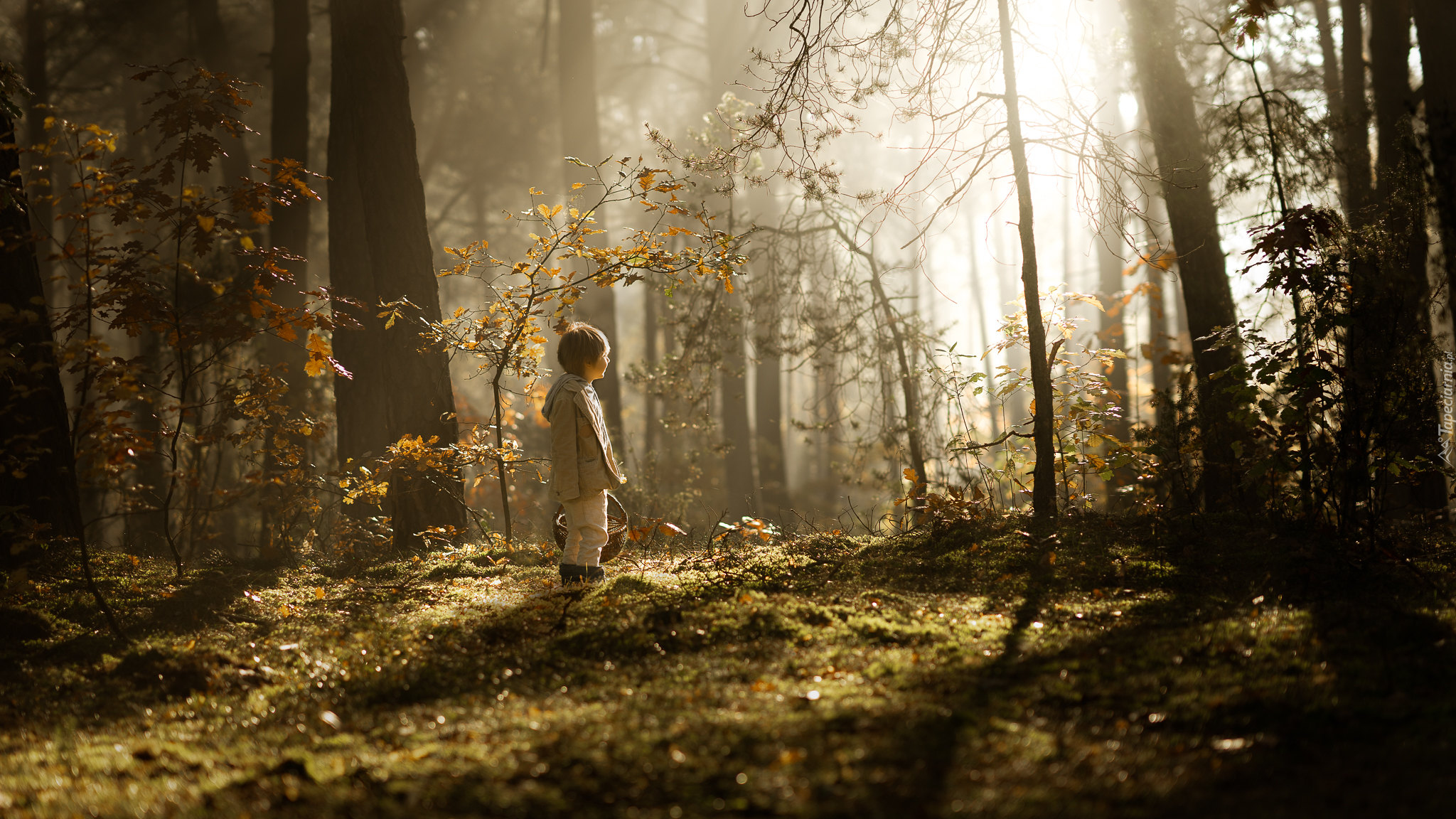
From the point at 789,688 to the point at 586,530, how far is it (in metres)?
2.64

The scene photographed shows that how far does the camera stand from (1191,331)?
24.6ft

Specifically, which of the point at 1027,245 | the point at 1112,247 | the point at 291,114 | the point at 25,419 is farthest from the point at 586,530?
the point at 1112,247

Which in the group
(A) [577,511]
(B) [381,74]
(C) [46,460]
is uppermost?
(B) [381,74]

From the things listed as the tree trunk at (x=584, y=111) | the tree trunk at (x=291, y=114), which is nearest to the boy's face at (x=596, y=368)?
the tree trunk at (x=584, y=111)

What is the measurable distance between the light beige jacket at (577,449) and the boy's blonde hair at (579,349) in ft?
0.41

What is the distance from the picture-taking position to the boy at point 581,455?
554 centimetres

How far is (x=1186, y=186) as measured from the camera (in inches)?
266

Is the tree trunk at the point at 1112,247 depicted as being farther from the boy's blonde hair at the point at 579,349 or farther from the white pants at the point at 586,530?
the white pants at the point at 586,530

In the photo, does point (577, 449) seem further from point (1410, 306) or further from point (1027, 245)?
point (1410, 306)

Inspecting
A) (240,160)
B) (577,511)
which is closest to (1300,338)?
(577,511)

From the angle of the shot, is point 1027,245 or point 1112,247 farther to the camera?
point 1112,247

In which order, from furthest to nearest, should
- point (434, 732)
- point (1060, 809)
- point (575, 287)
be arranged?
point (575, 287)
point (434, 732)
point (1060, 809)

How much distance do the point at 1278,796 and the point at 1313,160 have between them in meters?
6.51

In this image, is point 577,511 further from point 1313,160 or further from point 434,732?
point 1313,160
